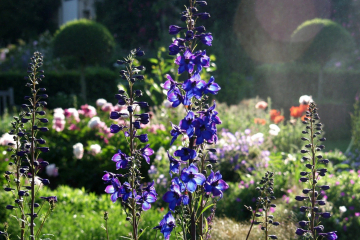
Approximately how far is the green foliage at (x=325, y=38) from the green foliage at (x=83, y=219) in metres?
9.16

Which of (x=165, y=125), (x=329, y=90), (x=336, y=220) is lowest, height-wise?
(x=336, y=220)

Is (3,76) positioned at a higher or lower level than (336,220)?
higher

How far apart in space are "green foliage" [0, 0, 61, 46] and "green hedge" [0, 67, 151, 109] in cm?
1418

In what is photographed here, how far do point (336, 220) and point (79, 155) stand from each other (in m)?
3.49

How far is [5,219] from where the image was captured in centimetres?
387

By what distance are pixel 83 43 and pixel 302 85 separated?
747 cm

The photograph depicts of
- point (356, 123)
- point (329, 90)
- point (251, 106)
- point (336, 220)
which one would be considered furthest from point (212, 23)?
point (336, 220)

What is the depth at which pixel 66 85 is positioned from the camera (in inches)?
527

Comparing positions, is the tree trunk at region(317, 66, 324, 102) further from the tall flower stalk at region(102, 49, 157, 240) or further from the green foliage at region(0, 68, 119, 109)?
the tall flower stalk at region(102, 49, 157, 240)

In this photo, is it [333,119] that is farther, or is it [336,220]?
[333,119]

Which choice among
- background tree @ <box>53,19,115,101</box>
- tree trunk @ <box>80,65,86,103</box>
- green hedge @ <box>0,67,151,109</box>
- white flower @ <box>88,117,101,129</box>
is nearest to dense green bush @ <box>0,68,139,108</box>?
green hedge @ <box>0,67,151,109</box>

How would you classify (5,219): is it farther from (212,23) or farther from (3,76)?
(212,23)

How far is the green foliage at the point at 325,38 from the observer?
1080 centimetres

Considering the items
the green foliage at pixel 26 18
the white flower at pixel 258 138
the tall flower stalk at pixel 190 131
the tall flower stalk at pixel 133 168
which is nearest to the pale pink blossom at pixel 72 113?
the white flower at pixel 258 138
